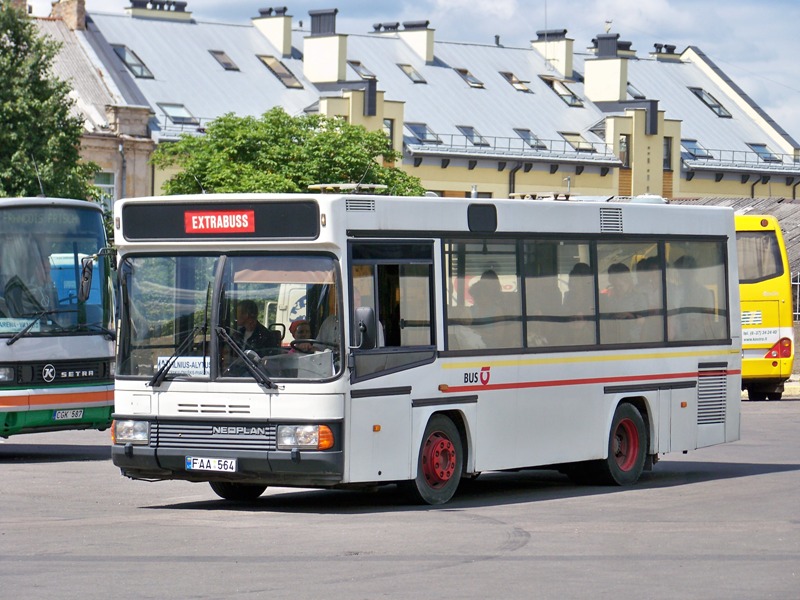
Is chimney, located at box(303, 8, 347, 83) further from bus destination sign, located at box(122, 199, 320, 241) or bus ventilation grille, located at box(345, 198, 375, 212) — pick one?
bus ventilation grille, located at box(345, 198, 375, 212)

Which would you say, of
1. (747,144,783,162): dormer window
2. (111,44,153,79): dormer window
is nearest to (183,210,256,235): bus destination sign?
(111,44,153,79): dormer window

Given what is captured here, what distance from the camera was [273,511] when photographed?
14.7 meters

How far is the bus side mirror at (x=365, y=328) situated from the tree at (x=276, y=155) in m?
37.9

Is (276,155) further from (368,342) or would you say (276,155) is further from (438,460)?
(368,342)

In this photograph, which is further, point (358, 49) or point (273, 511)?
point (358, 49)

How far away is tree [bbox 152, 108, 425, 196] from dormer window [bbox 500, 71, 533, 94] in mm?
23515

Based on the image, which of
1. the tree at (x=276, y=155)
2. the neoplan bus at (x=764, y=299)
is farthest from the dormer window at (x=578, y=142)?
the neoplan bus at (x=764, y=299)

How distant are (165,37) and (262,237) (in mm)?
54781

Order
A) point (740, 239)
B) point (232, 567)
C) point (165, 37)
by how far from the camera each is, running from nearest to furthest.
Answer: point (232, 567) < point (740, 239) < point (165, 37)

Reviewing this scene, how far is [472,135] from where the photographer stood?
7100 centimetres

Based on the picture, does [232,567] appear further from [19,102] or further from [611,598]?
[19,102]

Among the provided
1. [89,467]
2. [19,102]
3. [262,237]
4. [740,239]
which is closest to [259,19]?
[19,102]

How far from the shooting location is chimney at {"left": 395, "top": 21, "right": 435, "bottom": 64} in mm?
75688

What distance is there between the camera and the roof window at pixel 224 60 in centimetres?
6800
